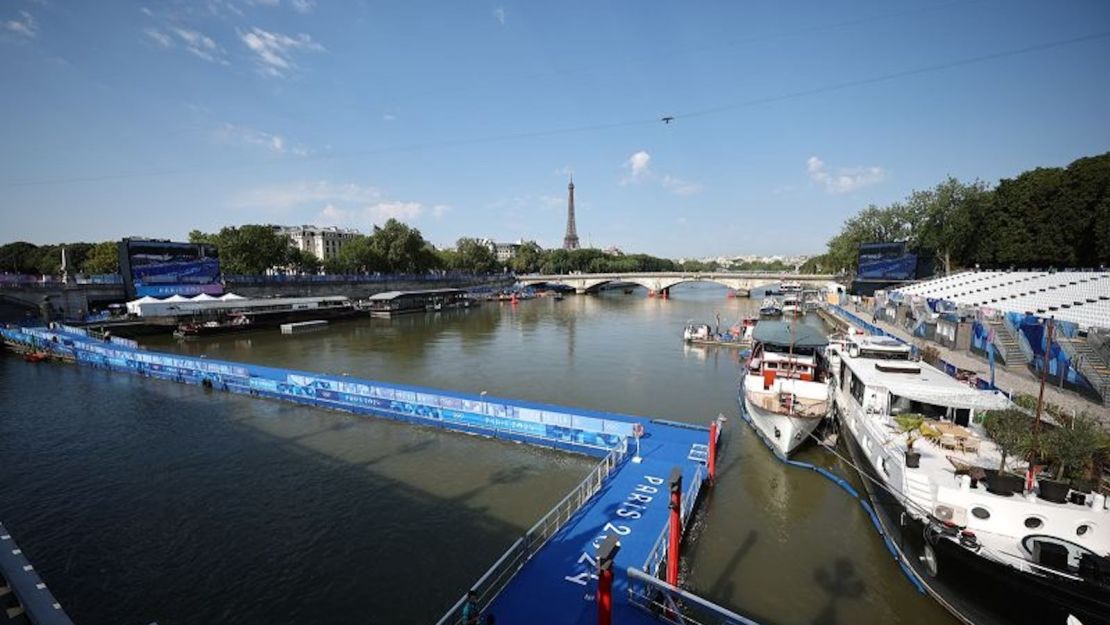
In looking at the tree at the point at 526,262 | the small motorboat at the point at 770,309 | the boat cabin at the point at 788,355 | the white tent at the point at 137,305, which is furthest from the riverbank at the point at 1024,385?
the tree at the point at 526,262

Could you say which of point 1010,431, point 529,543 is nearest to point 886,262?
point 1010,431

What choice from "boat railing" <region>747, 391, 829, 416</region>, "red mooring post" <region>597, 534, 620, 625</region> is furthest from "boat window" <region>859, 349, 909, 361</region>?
"red mooring post" <region>597, 534, 620, 625</region>

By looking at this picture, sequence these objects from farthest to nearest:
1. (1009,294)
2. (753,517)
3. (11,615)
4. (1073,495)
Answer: (1009,294)
(753,517)
(1073,495)
(11,615)

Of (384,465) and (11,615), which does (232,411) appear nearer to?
(384,465)

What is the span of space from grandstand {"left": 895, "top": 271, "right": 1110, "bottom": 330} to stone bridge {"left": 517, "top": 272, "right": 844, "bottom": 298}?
41.2 metres

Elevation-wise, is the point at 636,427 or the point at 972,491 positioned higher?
the point at 972,491

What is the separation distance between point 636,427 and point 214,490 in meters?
15.4

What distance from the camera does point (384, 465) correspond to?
19.5 m

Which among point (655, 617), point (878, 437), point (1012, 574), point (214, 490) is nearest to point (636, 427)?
point (878, 437)

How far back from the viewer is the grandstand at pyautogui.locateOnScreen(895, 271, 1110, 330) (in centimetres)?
2752

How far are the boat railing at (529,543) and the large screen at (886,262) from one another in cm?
7325

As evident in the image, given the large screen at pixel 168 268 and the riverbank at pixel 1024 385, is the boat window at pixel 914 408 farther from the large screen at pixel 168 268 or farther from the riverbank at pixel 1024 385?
the large screen at pixel 168 268

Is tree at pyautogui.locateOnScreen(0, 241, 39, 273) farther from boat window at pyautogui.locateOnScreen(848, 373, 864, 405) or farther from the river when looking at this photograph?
boat window at pyautogui.locateOnScreen(848, 373, 864, 405)

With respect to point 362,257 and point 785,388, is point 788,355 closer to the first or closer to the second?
point 785,388
